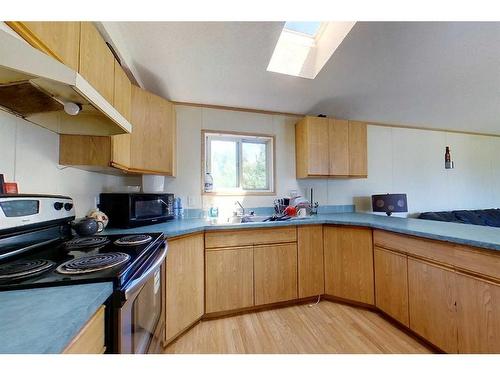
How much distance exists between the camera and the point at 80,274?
0.67 m

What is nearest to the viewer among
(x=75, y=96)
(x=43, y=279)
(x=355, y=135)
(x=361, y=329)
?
(x=43, y=279)

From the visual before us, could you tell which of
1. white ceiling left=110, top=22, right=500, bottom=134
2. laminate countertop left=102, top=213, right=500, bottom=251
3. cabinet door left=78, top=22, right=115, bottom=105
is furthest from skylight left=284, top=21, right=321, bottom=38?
laminate countertop left=102, top=213, right=500, bottom=251

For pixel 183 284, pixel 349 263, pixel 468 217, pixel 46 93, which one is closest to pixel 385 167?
pixel 468 217

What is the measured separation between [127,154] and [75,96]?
70 cm

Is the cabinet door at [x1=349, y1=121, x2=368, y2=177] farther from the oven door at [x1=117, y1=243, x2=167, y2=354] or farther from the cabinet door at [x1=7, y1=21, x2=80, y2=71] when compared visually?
the cabinet door at [x1=7, y1=21, x2=80, y2=71]

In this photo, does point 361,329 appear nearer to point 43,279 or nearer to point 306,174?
point 306,174

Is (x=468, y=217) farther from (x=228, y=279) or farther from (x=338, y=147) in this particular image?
(x=228, y=279)

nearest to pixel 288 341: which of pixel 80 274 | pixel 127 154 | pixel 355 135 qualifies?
pixel 80 274

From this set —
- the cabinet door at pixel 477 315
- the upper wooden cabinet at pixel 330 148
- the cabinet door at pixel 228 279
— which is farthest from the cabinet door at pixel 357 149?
the cabinet door at pixel 228 279

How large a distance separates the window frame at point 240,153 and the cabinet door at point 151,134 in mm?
477

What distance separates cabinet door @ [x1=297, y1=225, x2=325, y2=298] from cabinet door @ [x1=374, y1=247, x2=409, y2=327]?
0.48 m

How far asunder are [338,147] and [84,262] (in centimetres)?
252

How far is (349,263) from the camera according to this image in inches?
75.8

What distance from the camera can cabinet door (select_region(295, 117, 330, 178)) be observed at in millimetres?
2354
